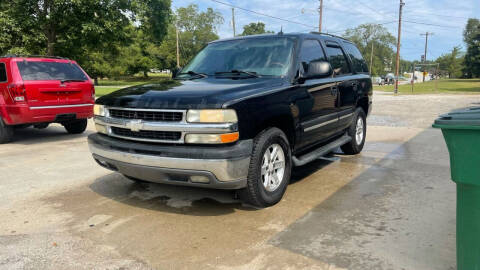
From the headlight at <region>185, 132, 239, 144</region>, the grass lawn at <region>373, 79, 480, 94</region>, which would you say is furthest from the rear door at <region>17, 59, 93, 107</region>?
the grass lawn at <region>373, 79, 480, 94</region>

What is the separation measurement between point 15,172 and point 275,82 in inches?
160

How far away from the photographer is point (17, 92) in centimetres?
690

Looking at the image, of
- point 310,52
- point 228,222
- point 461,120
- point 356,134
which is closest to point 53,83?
point 310,52

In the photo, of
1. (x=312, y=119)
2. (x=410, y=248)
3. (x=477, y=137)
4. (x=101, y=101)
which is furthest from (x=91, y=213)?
(x=477, y=137)

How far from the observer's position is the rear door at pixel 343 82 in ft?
17.3

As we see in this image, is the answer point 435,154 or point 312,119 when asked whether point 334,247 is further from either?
point 435,154

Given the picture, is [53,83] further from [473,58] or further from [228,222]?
[473,58]

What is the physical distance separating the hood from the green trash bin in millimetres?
1787

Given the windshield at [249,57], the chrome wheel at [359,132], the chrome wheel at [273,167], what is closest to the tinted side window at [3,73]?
the windshield at [249,57]

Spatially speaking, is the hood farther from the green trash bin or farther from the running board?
the green trash bin

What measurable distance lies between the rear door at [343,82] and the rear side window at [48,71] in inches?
209

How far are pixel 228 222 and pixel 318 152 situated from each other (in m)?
1.74

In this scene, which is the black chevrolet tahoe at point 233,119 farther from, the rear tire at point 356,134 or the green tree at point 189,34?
the green tree at point 189,34

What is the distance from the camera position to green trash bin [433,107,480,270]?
2.02 metres
